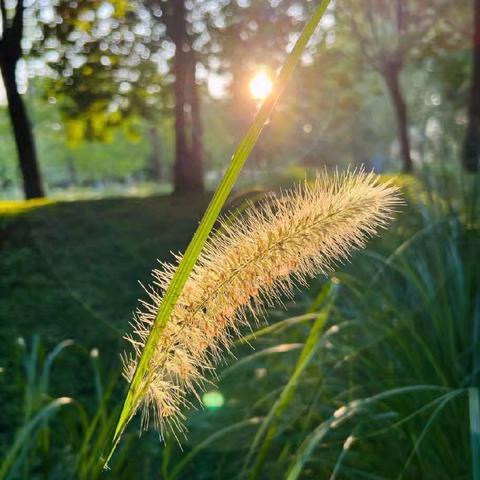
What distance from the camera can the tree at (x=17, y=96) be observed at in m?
9.73

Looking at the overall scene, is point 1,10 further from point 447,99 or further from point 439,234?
point 447,99

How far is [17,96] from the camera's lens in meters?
10.6

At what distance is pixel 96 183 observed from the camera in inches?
1944

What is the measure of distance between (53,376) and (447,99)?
17.6 metres

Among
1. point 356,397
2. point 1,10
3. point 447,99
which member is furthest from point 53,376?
point 447,99

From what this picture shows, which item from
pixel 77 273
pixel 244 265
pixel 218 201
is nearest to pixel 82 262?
pixel 77 273

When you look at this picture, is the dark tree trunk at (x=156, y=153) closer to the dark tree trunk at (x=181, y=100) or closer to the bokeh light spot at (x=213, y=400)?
the dark tree trunk at (x=181, y=100)

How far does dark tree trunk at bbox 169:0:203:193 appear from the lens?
1129 cm

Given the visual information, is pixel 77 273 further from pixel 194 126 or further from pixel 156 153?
pixel 156 153

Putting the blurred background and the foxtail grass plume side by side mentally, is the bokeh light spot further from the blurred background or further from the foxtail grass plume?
the foxtail grass plume

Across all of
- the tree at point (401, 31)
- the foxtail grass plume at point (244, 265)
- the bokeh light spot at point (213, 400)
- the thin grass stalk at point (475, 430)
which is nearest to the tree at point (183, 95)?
the tree at point (401, 31)

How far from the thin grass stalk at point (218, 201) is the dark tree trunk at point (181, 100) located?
34.2 ft

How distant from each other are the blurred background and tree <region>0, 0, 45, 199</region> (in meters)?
0.03

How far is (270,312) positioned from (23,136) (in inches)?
313
